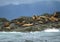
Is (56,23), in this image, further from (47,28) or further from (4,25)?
(4,25)

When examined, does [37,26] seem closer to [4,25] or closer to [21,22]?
[21,22]

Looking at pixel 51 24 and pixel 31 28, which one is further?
pixel 51 24

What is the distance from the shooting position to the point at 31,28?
83625 mm

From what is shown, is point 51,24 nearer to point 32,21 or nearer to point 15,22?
point 32,21

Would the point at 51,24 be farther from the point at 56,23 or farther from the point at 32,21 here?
the point at 32,21

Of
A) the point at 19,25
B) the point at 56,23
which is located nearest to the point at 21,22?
the point at 19,25

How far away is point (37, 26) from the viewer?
3378 inches

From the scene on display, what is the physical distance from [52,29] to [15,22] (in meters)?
13.2

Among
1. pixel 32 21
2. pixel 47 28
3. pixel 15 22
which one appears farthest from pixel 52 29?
pixel 15 22

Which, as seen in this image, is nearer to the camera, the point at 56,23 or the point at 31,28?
the point at 31,28

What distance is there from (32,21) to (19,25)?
482 cm

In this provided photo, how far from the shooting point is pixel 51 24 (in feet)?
293

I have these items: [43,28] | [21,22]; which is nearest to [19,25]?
[21,22]

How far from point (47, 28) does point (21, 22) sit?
30.9 ft
